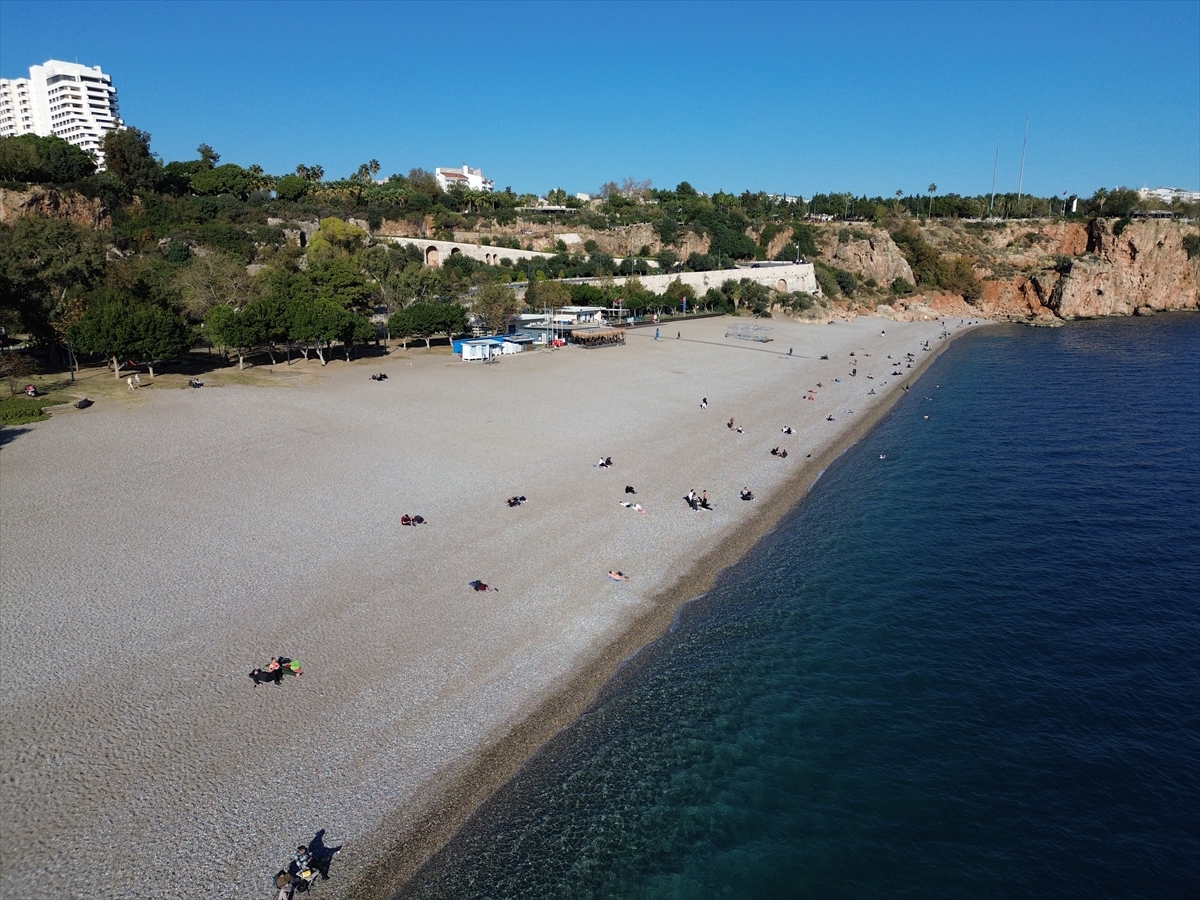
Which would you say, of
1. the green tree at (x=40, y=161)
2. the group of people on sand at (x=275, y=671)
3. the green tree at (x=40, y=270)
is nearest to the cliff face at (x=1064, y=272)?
the green tree at (x=40, y=270)

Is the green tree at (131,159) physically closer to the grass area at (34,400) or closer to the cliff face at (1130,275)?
the grass area at (34,400)

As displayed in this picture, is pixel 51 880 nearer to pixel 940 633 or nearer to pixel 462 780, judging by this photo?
pixel 462 780

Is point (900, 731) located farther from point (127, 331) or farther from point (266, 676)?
point (127, 331)

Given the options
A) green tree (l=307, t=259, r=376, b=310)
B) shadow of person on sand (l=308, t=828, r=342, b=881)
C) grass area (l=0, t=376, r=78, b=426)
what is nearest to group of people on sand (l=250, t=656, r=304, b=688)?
shadow of person on sand (l=308, t=828, r=342, b=881)

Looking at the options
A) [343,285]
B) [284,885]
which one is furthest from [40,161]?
[284,885]

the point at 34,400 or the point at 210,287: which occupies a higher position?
the point at 210,287
